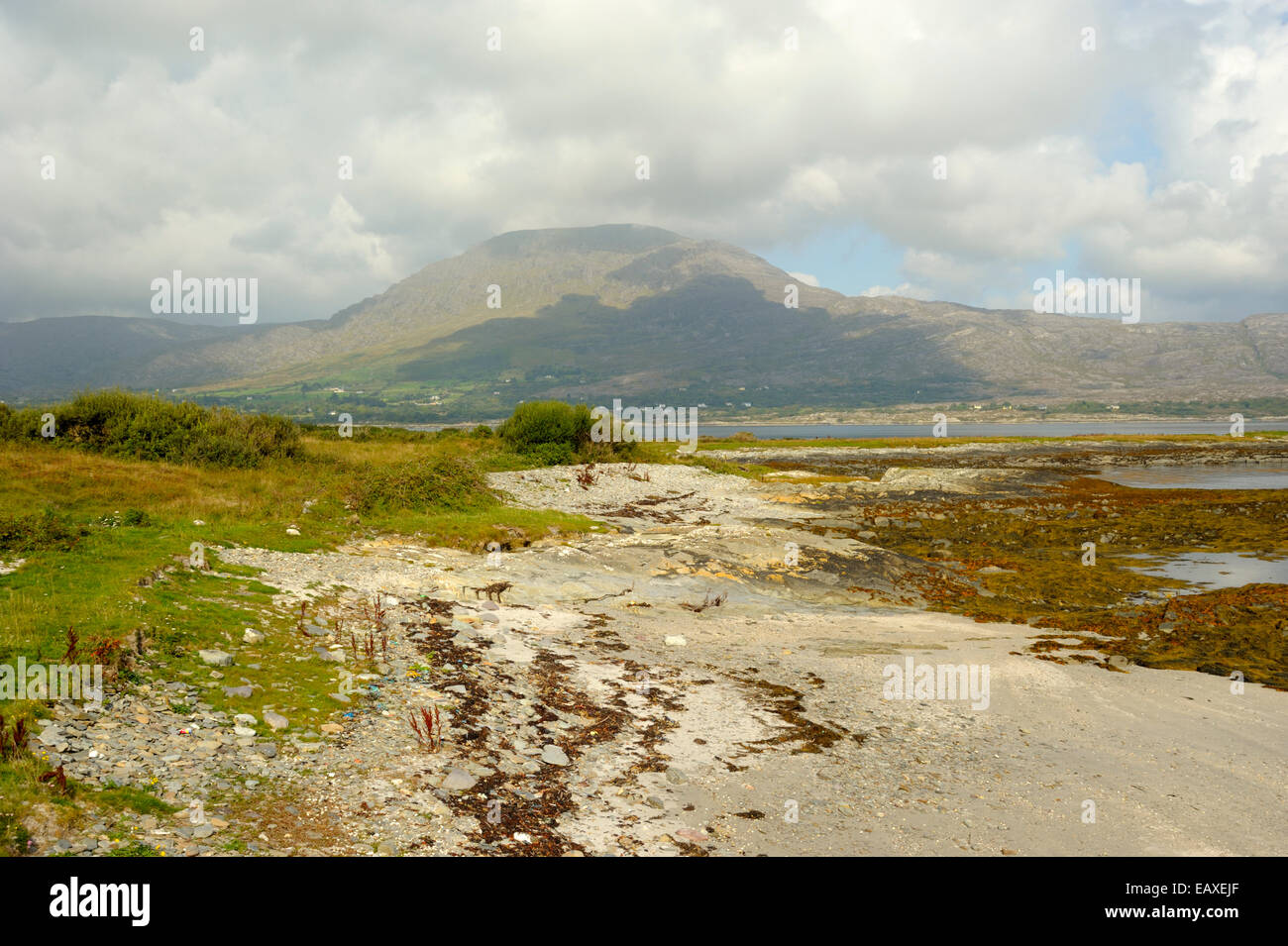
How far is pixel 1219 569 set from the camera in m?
28.5

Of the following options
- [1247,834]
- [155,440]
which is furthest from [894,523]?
[155,440]

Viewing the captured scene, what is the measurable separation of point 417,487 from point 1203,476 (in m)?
72.7

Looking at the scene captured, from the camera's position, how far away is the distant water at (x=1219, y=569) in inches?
1023

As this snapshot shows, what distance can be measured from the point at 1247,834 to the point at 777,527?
25.2 metres

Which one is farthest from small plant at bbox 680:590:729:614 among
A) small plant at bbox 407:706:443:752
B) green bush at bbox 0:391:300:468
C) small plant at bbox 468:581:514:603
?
green bush at bbox 0:391:300:468

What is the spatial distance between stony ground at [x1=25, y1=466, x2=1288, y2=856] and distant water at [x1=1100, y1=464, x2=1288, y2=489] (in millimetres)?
50880

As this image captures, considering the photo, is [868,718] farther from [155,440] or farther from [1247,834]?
[155,440]

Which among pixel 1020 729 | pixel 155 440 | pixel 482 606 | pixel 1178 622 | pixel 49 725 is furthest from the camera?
pixel 155 440

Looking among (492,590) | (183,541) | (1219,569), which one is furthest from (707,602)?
(1219,569)

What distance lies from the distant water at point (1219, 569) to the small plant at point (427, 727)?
26924mm

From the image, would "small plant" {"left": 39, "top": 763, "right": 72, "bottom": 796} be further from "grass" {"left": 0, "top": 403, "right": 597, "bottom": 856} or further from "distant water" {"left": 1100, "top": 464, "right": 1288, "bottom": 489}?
"distant water" {"left": 1100, "top": 464, "right": 1288, "bottom": 489}

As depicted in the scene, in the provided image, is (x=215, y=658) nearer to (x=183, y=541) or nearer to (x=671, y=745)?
(x=671, y=745)

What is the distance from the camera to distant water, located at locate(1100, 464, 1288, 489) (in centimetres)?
5678
